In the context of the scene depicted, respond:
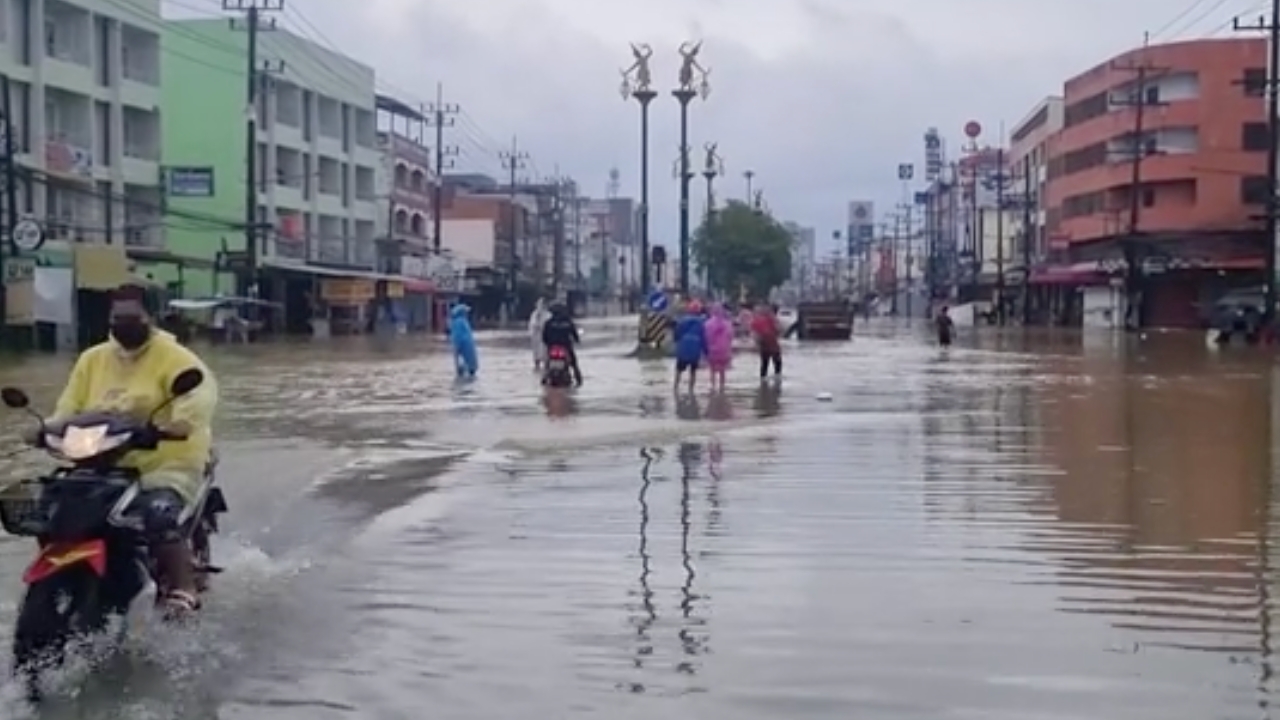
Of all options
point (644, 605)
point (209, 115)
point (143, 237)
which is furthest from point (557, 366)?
point (209, 115)

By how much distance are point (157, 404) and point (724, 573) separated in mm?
3375

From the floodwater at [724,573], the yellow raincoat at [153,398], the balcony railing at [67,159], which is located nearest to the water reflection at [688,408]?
the floodwater at [724,573]

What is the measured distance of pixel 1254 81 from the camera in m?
75.8

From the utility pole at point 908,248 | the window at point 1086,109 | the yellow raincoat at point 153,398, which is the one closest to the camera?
the yellow raincoat at point 153,398

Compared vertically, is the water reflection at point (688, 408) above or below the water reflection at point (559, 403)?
above

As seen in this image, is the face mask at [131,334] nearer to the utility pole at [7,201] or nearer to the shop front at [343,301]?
the utility pole at [7,201]

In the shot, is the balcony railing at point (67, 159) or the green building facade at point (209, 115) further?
the green building facade at point (209, 115)

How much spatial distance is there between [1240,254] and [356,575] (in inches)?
2956

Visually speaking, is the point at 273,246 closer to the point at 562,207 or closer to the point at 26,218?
the point at 26,218

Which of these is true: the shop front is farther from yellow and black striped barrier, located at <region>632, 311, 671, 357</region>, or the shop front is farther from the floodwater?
the floodwater

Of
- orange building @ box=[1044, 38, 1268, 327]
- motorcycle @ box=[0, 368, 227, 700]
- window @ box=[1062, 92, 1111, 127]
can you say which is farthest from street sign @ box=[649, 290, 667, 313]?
window @ box=[1062, 92, 1111, 127]

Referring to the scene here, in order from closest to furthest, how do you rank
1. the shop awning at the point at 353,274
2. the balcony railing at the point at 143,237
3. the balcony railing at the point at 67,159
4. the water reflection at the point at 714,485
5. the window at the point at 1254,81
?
the water reflection at the point at 714,485, the balcony railing at the point at 67,159, the balcony railing at the point at 143,237, the shop awning at the point at 353,274, the window at the point at 1254,81

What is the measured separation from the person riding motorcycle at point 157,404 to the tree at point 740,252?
3719 inches

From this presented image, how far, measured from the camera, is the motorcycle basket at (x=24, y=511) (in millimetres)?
7051
